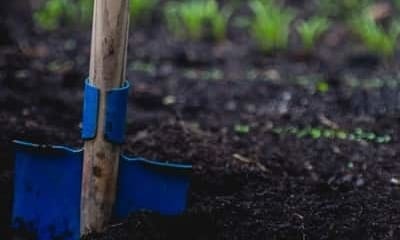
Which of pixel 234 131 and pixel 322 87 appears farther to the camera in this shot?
pixel 322 87

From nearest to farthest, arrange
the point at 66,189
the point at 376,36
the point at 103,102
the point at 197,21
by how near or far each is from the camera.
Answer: the point at 103,102, the point at 66,189, the point at 376,36, the point at 197,21

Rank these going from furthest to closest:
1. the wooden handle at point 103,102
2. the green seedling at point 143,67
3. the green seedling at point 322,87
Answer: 1. the green seedling at point 143,67
2. the green seedling at point 322,87
3. the wooden handle at point 103,102

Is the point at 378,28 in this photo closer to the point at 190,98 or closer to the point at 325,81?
the point at 325,81

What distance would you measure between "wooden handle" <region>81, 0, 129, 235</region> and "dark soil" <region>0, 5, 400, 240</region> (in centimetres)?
8

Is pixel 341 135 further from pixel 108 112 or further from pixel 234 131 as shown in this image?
pixel 108 112

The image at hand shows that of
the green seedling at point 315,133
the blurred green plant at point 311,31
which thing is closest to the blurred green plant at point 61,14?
the blurred green plant at point 311,31

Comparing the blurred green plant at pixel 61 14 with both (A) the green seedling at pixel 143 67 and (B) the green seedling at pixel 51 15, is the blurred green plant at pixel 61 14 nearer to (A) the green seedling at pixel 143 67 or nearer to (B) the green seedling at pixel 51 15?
(B) the green seedling at pixel 51 15

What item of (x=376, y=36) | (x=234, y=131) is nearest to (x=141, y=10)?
(x=376, y=36)

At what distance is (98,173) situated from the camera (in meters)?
2.26

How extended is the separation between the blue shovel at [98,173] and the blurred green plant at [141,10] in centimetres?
297

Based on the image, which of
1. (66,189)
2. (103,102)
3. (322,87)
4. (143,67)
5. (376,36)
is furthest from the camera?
(376,36)

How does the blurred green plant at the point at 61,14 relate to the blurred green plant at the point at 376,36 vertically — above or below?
above

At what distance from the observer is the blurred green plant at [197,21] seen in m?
5.00

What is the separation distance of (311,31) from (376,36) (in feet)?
1.29
